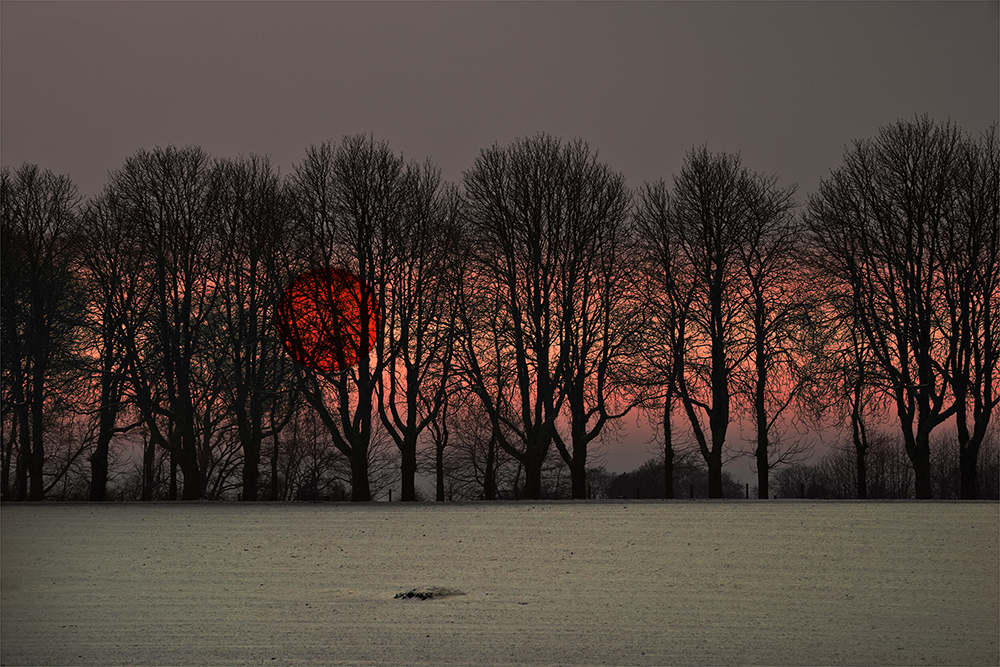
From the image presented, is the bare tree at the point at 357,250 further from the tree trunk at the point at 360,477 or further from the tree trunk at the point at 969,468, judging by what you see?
the tree trunk at the point at 969,468

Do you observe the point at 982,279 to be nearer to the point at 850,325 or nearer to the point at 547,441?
the point at 850,325

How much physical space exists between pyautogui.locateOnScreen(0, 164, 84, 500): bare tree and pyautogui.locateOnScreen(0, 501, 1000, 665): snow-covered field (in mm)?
14852

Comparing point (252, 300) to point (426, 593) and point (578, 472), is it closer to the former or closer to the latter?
point (578, 472)

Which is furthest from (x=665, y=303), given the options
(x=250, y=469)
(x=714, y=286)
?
(x=250, y=469)

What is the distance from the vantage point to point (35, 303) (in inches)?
1400

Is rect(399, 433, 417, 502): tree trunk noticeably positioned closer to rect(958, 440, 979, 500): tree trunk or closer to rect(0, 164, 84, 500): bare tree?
rect(0, 164, 84, 500): bare tree

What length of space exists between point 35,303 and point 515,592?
29085 mm

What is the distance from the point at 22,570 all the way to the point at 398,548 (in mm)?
6419

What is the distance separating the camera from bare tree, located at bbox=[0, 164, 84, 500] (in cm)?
3531

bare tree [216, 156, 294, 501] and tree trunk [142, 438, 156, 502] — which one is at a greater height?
bare tree [216, 156, 294, 501]

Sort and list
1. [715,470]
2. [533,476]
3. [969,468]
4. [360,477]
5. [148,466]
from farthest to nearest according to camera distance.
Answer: [148,466], [715,470], [360,477], [533,476], [969,468]

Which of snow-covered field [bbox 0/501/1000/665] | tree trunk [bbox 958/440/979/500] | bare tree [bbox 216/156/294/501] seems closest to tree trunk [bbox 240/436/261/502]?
bare tree [bbox 216/156/294/501]

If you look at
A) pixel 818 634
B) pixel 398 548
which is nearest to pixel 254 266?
pixel 398 548

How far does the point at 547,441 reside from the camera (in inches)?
1427
